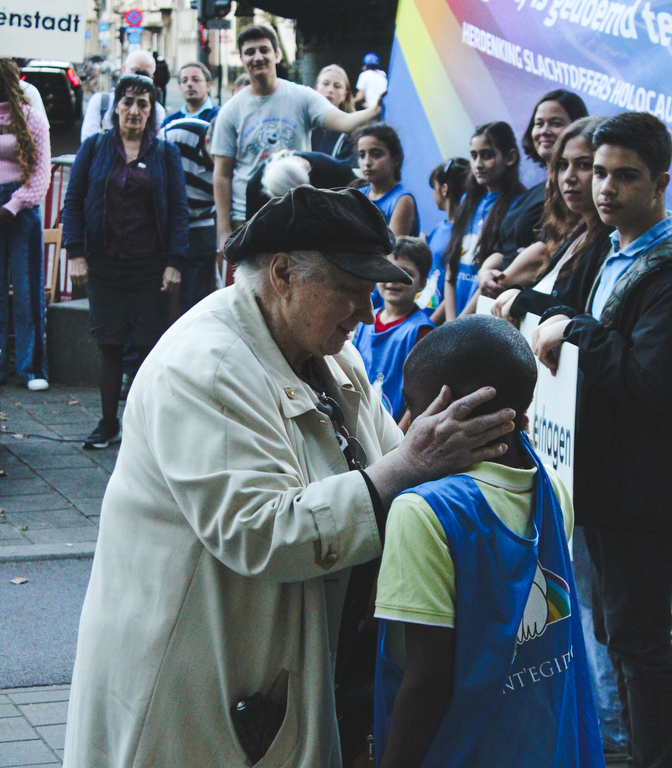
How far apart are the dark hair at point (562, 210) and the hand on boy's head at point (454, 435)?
204 centimetres

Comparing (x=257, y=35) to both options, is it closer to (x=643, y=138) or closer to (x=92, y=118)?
(x=92, y=118)

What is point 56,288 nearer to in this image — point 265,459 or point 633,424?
point 633,424

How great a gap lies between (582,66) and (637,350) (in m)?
2.68

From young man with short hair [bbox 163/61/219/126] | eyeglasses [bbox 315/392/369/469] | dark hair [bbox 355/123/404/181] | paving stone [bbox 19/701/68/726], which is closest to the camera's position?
eyeglasses [bbox 315/392/369/469]

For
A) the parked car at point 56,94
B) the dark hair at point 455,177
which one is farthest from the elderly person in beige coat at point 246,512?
the parked car at point 56,94

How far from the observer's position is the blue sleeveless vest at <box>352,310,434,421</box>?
15.4 feet

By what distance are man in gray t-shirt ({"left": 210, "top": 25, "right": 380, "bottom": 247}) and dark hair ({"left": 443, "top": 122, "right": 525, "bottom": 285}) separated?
1999mm

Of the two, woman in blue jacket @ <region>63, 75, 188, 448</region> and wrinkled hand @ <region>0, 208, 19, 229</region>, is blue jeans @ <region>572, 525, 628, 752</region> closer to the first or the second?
woman in blue jacket @ <region>63, 75, 188, 448</region>

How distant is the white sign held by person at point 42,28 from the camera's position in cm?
678

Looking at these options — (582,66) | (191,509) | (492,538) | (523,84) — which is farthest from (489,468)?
(523,84)

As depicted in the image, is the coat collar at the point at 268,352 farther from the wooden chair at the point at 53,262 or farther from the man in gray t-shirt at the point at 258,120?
the wooden chair at the point at 53,262

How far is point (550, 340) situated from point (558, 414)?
24 cm

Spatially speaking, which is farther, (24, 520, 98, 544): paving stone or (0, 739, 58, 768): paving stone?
(24, 520, 98, 544): paving stone

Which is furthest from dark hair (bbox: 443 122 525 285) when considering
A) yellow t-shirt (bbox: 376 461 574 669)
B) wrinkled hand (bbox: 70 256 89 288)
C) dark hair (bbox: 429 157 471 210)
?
yellow t-shirt (bbox: 376 461 574 669)
